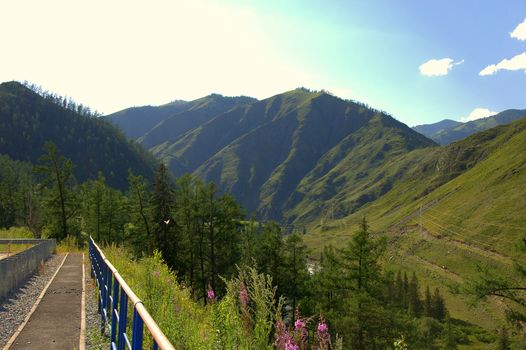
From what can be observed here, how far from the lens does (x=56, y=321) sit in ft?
36.5

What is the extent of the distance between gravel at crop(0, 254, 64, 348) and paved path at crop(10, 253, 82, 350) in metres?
0.28

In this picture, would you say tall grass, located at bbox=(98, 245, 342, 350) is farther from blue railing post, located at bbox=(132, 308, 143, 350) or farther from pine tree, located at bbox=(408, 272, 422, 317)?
pine tree, located at bbox=(408, 272, 422, 317)

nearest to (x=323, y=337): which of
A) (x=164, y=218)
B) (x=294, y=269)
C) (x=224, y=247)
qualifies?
(x=164, y=218)

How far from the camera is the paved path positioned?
915 cm

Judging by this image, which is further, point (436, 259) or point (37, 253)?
point (436, 259)

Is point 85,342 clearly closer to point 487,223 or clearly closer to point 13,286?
point 13,286

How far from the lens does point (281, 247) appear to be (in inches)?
1837

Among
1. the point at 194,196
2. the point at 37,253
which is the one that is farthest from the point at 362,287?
the point at 37,253

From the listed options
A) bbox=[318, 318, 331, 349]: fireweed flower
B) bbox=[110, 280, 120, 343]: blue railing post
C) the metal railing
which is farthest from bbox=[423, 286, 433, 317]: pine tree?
bbox=[318, 318, 331, 349]: fireweed flower

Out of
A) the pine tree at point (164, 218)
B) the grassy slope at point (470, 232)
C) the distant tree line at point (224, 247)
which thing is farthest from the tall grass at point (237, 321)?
the grassy slope at point (470, 232)

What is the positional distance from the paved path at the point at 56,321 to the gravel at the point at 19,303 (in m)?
0.28

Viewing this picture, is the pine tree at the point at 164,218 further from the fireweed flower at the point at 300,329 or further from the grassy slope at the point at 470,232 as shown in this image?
the grassy slope at the point at 470,232

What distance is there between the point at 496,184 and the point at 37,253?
18983 centimetres

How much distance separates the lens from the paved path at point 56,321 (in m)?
9.15
